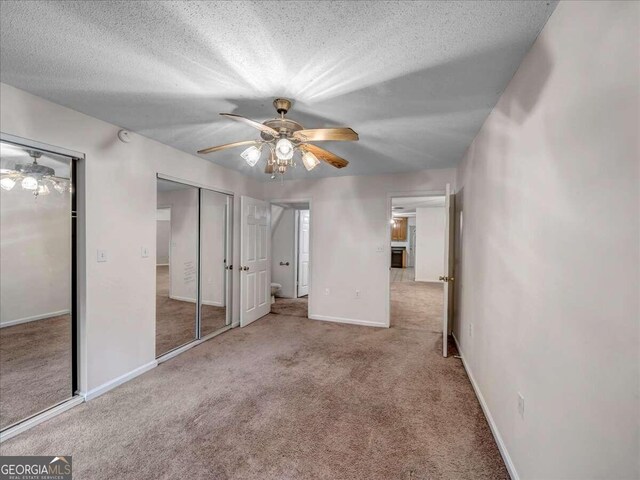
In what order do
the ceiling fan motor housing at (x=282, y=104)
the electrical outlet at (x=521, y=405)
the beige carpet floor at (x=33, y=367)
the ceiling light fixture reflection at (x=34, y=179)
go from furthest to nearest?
the ceiling light fixture reflection at (x=34, y=179), the beige carpet floor at (x=33, y=367), the ceiling fan motor housing at (x=282, y=104), the electrical outlet at (x=521, y=405)

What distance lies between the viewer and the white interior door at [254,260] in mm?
4008

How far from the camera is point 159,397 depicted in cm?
229

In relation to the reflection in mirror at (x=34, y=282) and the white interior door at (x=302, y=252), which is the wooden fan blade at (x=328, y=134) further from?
the white interior door at (x=302, y=252)

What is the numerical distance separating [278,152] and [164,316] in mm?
2707

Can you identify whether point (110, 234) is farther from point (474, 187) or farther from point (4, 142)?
point (474, 187)

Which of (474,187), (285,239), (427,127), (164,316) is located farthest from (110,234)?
(285,239)

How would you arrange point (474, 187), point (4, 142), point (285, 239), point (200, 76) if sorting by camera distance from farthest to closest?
point (285, 239)
point (474, 187)
point (4, 142)
point (200, 76)

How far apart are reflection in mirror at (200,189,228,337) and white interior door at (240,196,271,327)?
0.28 meters

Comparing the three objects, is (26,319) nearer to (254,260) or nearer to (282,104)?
(254,260)

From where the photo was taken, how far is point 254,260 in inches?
169

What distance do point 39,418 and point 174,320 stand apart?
65.6 inches

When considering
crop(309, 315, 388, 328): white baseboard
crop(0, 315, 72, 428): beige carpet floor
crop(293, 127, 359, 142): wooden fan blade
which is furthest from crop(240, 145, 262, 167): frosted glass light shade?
crop(309, 315, 388, 328): white baseboard

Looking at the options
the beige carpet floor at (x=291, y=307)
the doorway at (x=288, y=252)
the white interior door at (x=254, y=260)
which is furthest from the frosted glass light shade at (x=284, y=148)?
the doorway at (x=288, y=252)

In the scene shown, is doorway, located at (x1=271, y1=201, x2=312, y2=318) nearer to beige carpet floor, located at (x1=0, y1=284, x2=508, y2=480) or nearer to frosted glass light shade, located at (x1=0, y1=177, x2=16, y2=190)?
beige carpet floor, located at (x1=0, y1=284, x2=508, y2=480)
